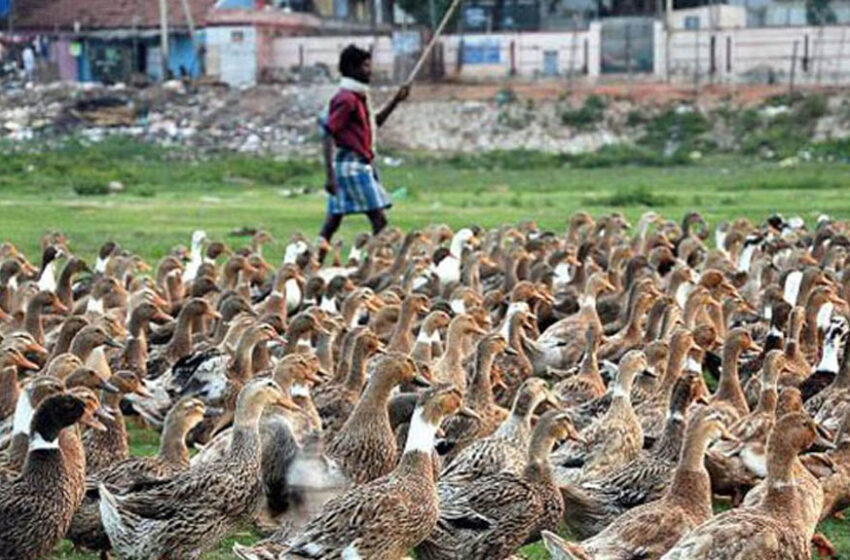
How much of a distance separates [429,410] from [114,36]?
58459 millimetres

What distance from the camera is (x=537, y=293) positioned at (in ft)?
56.3

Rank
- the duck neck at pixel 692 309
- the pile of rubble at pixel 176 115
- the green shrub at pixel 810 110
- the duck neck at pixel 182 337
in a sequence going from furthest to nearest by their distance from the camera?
the pile of rubble at pixel 176 115 < the green shrub at pixel 810 110 < the duck neck at pixel 692 309 < the duck neck at pixel 182 337

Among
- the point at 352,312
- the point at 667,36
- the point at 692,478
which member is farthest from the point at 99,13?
the point at 692,478

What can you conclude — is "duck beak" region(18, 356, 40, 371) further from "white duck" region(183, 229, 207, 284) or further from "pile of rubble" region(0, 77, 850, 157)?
"pile of rubble" region(0, 77, 850, 157)

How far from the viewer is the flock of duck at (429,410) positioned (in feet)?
31.6

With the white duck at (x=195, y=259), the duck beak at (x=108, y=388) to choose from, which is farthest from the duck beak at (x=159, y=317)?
the duck beak at (x=108, y=388)

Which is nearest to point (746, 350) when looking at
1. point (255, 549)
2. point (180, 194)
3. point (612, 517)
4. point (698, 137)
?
point (612, 517)

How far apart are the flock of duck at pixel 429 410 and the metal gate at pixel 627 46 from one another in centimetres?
4197

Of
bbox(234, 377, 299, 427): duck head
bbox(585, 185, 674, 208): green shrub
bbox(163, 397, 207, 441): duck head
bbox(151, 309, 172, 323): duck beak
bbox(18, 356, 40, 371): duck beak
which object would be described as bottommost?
bbox(585, 185, 674, 208): green shrub

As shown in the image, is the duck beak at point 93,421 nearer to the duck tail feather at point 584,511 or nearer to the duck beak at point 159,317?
the duck tail feather at point 584,511

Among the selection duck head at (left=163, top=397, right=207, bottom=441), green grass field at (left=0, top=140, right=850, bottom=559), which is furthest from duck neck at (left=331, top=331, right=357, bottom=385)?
green grass field at (left=0, top=140, right=850, bottom=559)

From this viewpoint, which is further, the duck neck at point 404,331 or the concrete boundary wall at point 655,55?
the concrete boundary wall at point 655,55

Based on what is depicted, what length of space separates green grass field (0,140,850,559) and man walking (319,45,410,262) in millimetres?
3337

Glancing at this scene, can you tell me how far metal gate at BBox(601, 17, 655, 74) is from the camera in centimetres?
6106
